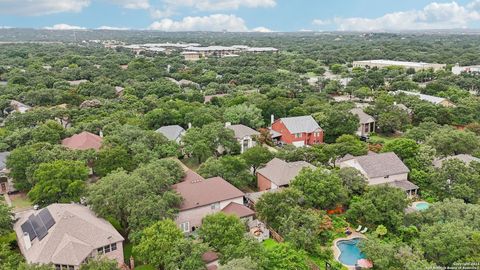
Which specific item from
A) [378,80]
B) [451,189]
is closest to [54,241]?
[451,189]

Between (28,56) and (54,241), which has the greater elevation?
(28,56)

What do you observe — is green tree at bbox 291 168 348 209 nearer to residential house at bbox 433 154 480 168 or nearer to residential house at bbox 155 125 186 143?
residential house at bbox 433 154 480 168

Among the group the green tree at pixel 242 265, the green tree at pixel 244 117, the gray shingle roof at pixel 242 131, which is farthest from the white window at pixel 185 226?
the green tree at pixel 244 117

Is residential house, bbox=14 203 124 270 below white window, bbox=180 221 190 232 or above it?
above

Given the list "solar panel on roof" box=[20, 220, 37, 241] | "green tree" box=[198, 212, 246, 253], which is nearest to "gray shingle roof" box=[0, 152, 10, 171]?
"solar panel on roof" box=[20, 220, 37, 241]

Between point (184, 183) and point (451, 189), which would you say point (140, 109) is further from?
point (451, 189)

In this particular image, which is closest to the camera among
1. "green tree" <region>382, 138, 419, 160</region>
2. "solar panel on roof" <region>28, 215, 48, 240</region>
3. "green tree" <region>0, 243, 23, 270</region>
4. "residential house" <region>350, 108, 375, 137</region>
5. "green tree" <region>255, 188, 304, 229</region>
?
"green tree" <region>0, 243, 23, 270</region>

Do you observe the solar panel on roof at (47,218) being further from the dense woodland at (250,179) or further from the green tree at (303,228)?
the green tree at (303,228)
